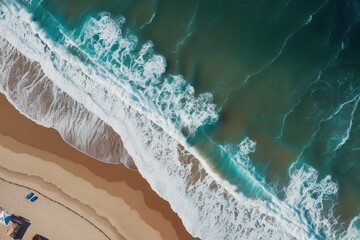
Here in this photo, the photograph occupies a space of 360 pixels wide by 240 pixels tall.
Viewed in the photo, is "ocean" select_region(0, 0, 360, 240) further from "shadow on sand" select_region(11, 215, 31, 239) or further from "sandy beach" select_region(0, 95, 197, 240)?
"shadow on sand" select_region(11, 215, 31, 239)

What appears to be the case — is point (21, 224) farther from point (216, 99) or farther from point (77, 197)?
point (216, 99)

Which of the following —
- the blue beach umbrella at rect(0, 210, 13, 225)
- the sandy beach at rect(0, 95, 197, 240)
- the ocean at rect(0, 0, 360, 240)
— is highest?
the ocean at rect(0, 0, 360, 240)

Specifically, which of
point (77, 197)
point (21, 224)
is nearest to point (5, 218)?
point (21, 224)

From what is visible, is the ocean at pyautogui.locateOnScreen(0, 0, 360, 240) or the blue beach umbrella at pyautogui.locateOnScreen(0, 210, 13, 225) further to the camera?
the blue beach umbrella at pyautogui.locateOnScreen(0, 210, 13, 225)

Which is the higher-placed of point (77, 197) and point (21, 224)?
point (77, 197)

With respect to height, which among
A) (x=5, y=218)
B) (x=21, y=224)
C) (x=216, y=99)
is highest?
(x=216, y=99)

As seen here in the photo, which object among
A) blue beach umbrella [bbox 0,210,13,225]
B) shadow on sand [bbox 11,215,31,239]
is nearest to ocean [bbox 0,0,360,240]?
shadow on sand [bbox 11,215,31,239]

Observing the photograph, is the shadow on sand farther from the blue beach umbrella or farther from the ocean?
the ocean

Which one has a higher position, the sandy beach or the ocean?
the ocean
